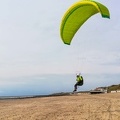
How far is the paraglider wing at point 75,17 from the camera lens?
1995 cm

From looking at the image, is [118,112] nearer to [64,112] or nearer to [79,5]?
[64,112]

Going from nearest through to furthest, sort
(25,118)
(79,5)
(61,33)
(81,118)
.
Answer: (79,5) → (61,33) → (81,118) → (25,118)

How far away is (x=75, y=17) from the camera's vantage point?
20.9m

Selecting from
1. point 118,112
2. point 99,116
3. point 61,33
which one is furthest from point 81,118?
point 61,33

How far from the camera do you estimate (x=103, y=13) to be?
58.9ft

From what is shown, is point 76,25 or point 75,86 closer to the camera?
point 76,25

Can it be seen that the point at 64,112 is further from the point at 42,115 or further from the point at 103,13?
the point at 103,13

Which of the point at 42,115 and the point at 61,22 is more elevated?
the point at 61,22

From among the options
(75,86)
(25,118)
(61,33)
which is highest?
(61,33)

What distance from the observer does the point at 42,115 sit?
1017 inches

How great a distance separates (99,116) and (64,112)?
3.53 meters

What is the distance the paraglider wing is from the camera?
20.0 metres

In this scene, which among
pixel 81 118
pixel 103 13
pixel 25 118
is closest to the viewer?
pixel 103 13

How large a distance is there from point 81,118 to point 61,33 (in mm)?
5269
